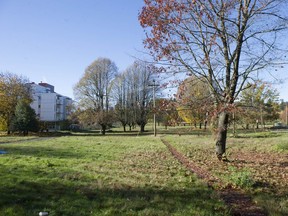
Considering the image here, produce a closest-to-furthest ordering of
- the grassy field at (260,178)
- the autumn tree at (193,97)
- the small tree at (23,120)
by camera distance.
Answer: the grassy field at (260,178) → the autumn tree at (193,97) → the small tree at (23,120)

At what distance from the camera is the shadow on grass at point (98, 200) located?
17.1 feet

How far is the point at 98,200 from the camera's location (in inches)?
232

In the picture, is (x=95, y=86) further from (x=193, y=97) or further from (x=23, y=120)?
(x=193, y=97)

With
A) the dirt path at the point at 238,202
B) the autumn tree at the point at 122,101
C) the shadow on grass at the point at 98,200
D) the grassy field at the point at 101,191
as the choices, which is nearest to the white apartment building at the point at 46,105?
the autumn tree at the point at 122,101

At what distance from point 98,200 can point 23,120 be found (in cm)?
4214

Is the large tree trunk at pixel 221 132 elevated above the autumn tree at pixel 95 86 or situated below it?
below

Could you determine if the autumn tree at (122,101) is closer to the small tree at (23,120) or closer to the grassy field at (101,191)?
the small tree at (23,120)

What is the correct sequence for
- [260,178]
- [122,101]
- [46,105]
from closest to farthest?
[260,178], [122,101], [46,105]

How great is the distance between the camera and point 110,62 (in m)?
52.7

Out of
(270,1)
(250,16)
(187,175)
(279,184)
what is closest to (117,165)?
(187,175)

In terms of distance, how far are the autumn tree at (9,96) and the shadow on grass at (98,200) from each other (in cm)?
4336

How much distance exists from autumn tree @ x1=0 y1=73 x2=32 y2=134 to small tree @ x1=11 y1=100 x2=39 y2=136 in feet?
6.96

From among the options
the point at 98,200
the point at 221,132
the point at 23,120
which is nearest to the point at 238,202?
the point at 98,200

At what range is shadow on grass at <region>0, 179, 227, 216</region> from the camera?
5211mm
